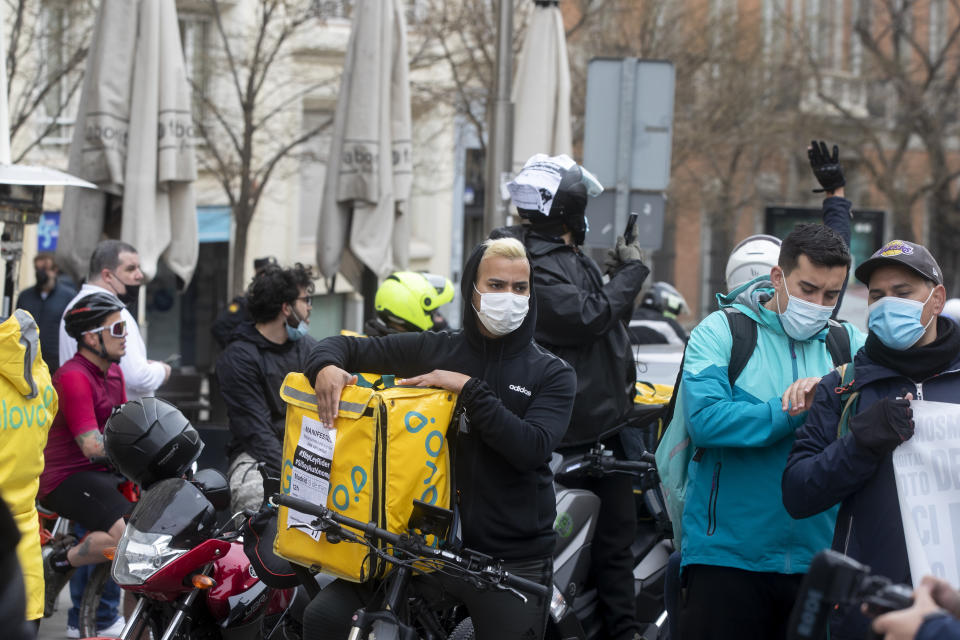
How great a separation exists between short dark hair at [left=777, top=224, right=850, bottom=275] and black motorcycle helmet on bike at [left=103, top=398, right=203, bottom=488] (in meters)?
2.42

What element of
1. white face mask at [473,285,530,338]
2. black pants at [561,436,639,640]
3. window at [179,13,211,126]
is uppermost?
window at [179,13,211,126]

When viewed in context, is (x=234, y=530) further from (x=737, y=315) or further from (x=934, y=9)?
(x=934, y=9)

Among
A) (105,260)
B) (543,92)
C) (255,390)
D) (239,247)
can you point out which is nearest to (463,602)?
(255,390)

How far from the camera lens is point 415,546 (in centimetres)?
401

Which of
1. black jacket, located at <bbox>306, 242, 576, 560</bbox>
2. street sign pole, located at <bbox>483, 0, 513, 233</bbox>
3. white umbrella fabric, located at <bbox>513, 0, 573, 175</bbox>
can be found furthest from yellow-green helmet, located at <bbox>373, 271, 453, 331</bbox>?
street sign pole, located at <bbox>483, 0, 513, 233</bbox>

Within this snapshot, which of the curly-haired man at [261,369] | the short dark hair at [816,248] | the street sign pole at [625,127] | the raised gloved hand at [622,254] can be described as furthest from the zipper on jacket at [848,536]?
the street sign pole at [625,127]

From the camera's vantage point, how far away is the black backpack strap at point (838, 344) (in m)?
4.48

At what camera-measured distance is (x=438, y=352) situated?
4.56 m

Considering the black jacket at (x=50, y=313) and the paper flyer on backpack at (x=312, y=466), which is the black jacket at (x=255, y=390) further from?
the black jacket at (x=50, y=313)

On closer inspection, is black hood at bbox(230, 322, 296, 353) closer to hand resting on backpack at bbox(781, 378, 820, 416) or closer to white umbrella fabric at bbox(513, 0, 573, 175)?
hand resting on backpack at bbox(781, 378, 820, 416)

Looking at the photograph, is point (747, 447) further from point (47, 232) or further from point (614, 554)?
point (47, 232)

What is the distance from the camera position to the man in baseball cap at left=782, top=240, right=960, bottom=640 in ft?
12.2

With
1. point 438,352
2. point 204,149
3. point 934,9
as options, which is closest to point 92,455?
point 438,352

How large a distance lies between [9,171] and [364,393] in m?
3.67
